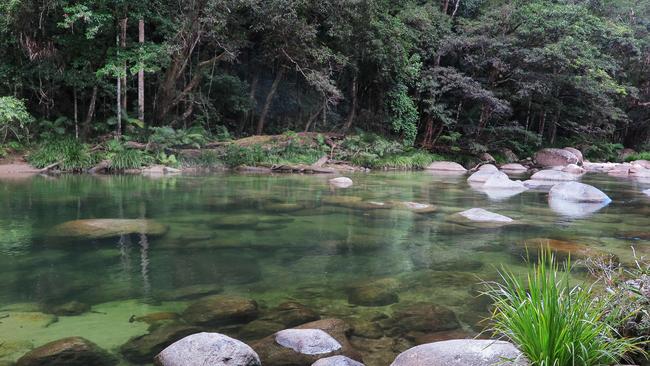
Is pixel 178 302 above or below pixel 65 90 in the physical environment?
below

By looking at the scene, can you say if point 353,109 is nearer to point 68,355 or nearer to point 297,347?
point 297,347

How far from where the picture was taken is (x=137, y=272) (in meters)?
5.04

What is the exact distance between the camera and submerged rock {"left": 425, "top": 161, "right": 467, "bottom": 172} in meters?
21.8

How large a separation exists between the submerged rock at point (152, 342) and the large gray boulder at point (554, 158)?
80.0 feet

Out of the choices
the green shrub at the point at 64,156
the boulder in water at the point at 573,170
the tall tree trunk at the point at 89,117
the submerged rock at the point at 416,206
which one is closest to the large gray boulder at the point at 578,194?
the submerged rock at the point at 416,206

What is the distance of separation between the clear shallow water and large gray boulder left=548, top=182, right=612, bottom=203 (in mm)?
414

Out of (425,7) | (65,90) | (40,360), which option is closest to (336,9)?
(425,7)

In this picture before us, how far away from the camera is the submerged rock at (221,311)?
3796 millimetres

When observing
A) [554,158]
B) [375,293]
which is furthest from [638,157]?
[375,293]

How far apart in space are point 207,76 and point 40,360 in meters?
17.9

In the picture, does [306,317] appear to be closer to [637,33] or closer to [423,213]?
[423,213]

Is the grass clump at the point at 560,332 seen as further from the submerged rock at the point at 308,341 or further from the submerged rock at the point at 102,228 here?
the submerged rock at the point at 102,228

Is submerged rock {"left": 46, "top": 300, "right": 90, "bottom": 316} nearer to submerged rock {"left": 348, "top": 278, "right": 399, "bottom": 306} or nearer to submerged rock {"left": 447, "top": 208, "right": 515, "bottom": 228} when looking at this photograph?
submerged rock {"left": 348, "top": 278, "right": 399, "bottom": 306}

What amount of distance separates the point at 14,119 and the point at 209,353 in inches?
613
